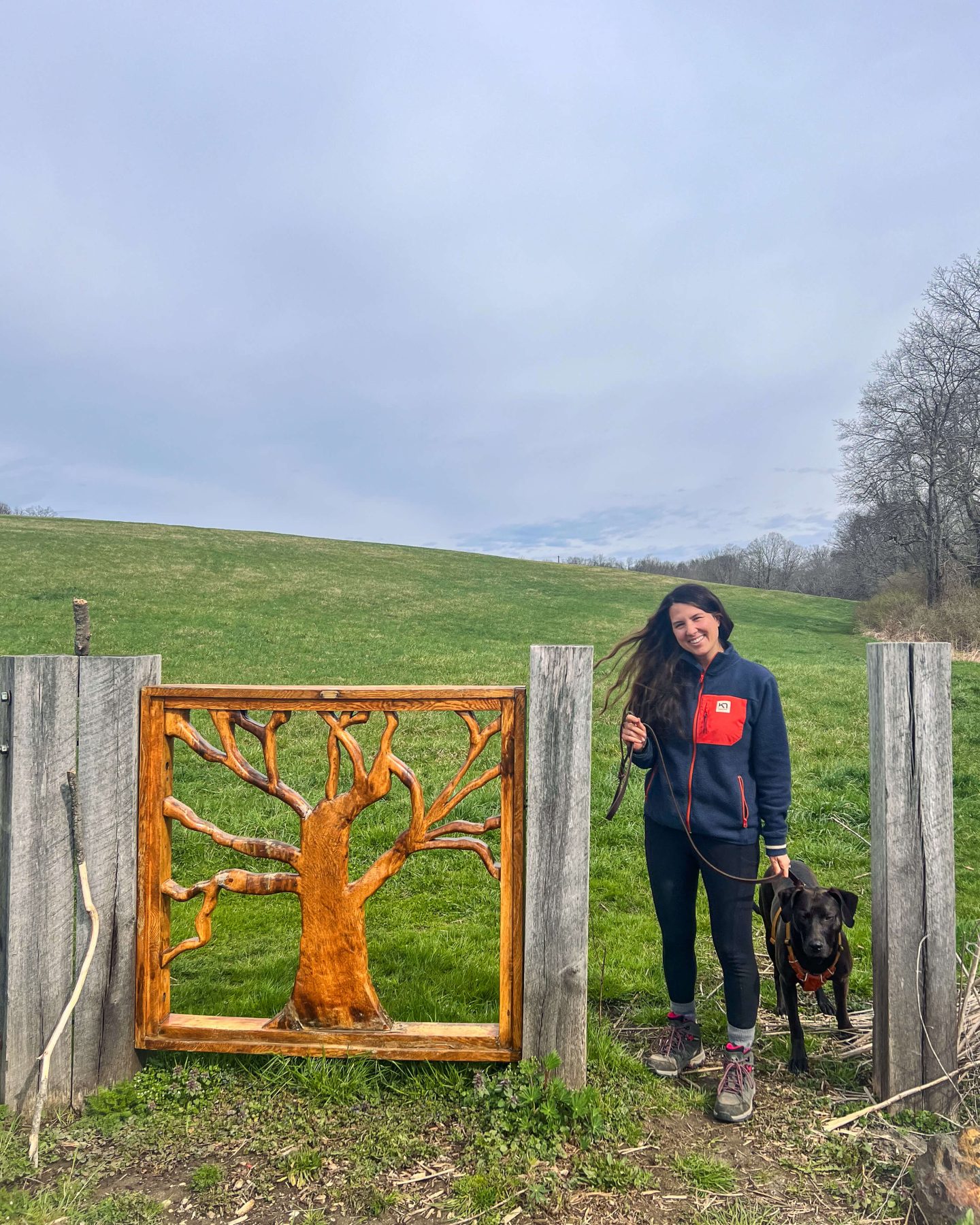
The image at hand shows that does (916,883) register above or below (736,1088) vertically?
above

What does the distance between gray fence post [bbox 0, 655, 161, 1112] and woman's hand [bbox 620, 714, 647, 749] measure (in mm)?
2226

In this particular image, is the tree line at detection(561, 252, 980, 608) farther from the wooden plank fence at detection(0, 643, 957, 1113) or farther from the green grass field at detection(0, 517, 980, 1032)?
the wooden plank fence at detection(0, 643, 957, 1113)

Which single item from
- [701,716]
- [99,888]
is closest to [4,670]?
[99,888]

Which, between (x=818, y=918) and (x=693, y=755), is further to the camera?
(x=818, y=918)

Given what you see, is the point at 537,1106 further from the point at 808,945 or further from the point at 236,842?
the point at 236,842

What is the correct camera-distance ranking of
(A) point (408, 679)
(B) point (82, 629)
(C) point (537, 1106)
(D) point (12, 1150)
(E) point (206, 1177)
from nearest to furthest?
(E) point (206, 1177) < (D) point (12, 1150) < (C) point (537, 1106) < (B) point (82, 629) < (A) point (408, 679)

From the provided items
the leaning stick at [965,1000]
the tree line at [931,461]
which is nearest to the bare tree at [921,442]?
the tree line at [931,461]

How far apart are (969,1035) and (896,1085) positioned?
474mm

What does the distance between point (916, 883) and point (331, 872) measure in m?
2.58

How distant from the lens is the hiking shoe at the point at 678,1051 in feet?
11.0

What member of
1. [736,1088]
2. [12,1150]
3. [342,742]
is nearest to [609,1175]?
[736,1088]

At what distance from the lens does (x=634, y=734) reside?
10.7ft

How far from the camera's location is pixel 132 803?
3168 millimetres

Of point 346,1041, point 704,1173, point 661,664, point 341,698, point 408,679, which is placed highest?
point 661,664
